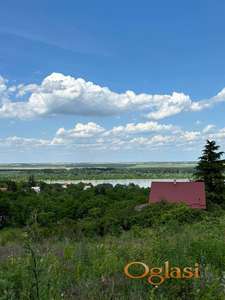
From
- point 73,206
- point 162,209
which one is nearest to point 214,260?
point 162,209

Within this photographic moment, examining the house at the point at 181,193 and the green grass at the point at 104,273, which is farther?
the house at the point at 181,193

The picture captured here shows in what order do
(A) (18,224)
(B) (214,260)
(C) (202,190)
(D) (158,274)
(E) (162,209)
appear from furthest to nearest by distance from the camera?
(A) (18,224) < (C) (202,190) < (E) (162,209) < (B) (214,260) < (D) (158,274)

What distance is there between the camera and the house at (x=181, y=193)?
105ft

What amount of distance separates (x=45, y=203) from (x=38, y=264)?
6069cm

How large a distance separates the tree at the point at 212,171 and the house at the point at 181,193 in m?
3.10

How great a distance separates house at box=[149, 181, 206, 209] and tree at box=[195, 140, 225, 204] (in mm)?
3105

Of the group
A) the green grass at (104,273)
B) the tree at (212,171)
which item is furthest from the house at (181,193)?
the green grass at (104,273)

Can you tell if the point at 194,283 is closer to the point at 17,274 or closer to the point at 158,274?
the point at 158,274

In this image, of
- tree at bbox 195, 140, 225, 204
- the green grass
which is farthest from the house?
the green grass

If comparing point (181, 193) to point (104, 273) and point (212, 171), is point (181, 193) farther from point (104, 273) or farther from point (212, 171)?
point (104, 273)

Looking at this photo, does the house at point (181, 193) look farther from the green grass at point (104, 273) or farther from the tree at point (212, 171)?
the green grass at point (104, 273)

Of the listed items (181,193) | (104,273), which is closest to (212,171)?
(181,193)

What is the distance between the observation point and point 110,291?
2928 millimetres

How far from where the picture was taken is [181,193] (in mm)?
33188
